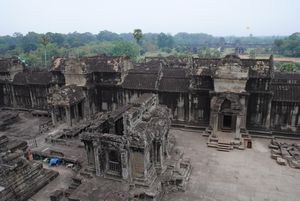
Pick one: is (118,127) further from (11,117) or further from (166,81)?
(11,117)

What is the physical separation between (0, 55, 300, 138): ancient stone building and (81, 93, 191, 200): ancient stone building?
9783mm

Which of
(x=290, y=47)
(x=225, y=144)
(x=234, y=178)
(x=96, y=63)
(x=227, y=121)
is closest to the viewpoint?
(x=234, y=178)

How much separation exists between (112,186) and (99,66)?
21361 mm

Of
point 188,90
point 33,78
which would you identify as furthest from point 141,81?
point 33,78

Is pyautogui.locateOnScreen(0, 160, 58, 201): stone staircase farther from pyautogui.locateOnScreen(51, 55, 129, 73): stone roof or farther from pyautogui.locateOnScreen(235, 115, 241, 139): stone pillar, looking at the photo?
pyautogui.locateOnScreen(235, 115, 241, 139): stone pillar

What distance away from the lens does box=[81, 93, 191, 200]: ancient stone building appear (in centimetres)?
1911

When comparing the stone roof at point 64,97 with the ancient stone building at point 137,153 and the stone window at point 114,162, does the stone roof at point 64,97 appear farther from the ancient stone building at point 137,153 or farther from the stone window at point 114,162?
the stone window at point 114,162

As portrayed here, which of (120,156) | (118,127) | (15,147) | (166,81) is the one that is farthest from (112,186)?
(166,81)

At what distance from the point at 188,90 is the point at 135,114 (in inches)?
504

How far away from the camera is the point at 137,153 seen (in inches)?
762

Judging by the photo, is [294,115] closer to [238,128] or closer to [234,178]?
[238,128]

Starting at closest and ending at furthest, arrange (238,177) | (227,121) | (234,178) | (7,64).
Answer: (234,178) < (238,177) < (227,121) < (7,64)

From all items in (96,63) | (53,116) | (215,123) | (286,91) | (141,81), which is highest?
(96,63)

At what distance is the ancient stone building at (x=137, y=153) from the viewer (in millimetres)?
19109
